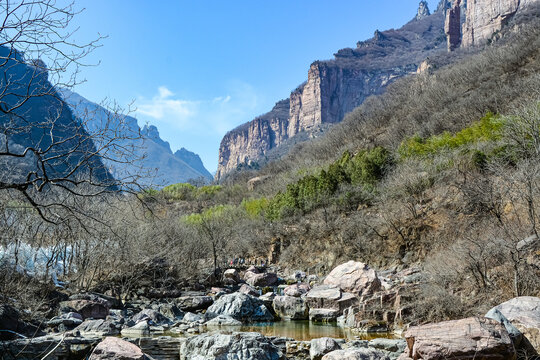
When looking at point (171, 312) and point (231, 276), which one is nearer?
point (171, 312)

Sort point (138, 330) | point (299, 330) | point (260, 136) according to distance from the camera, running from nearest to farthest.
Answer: point (138, 330) < point (299, 330) < point (260, 136)

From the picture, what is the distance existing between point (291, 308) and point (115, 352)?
789 centimetres

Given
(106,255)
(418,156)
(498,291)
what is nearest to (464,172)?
(418,156)

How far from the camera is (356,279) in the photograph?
601 inches

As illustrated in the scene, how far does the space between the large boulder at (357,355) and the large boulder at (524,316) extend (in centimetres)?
209

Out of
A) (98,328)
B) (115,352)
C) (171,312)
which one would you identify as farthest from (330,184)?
(115,352)

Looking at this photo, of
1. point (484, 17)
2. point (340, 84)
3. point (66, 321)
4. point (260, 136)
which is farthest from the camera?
point (260, 136)

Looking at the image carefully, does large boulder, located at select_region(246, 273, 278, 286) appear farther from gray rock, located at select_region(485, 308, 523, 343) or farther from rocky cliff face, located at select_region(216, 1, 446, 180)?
rocky cliff face, located at select_region(216, 1, 446, 180)

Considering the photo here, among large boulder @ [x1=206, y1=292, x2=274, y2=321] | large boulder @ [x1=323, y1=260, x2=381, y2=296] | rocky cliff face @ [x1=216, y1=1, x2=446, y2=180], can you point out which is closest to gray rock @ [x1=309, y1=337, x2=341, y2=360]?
large boulder @ [x1=206, y1=292, x2=274, y2=321]

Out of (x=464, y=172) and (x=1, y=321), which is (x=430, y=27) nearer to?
(x=464, y=172)

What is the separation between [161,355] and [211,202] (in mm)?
48104

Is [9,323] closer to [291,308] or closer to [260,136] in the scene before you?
[291,308]

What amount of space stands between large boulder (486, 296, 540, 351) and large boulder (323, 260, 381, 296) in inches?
261

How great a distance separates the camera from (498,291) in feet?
33.3
